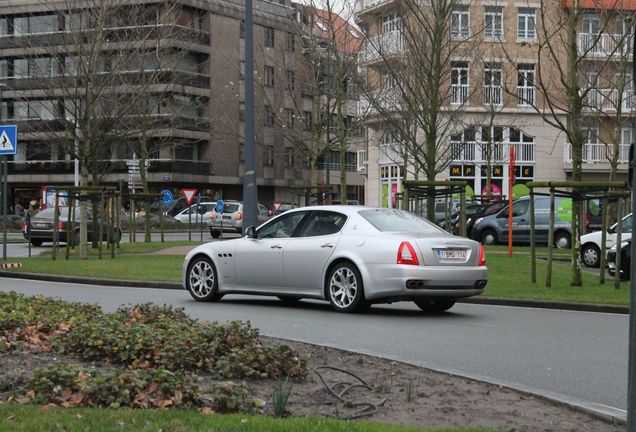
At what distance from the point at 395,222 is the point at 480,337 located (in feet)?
9.91

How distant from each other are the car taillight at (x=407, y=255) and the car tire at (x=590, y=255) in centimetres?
1439

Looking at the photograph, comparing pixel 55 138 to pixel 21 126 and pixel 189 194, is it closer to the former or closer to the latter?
pixel 189 194

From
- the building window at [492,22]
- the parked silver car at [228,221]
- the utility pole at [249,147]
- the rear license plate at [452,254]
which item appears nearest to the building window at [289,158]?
the building window at [492,22]

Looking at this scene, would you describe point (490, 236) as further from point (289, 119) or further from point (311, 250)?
point (289, 119)

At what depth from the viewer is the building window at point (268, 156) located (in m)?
81.6

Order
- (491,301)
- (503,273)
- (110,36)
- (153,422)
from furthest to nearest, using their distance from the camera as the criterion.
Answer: (110,36), (503,273), (491,301), (153,422)

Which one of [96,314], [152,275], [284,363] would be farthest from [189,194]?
[284,363]

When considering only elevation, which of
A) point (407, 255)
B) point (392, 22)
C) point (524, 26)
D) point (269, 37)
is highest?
point (269, 37)

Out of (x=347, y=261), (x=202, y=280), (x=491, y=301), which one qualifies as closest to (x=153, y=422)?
(x=347, y=261)

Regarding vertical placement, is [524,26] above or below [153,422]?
above

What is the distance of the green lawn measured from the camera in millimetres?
5316

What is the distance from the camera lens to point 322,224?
13.9 m

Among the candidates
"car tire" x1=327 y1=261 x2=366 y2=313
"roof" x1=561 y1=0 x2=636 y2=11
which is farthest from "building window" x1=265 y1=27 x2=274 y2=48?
"car tire" x1=327 y1=261 x2=366 y2=313

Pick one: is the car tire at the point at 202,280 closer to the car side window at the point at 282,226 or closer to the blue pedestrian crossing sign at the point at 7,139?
the car side window at the point at 282,226
